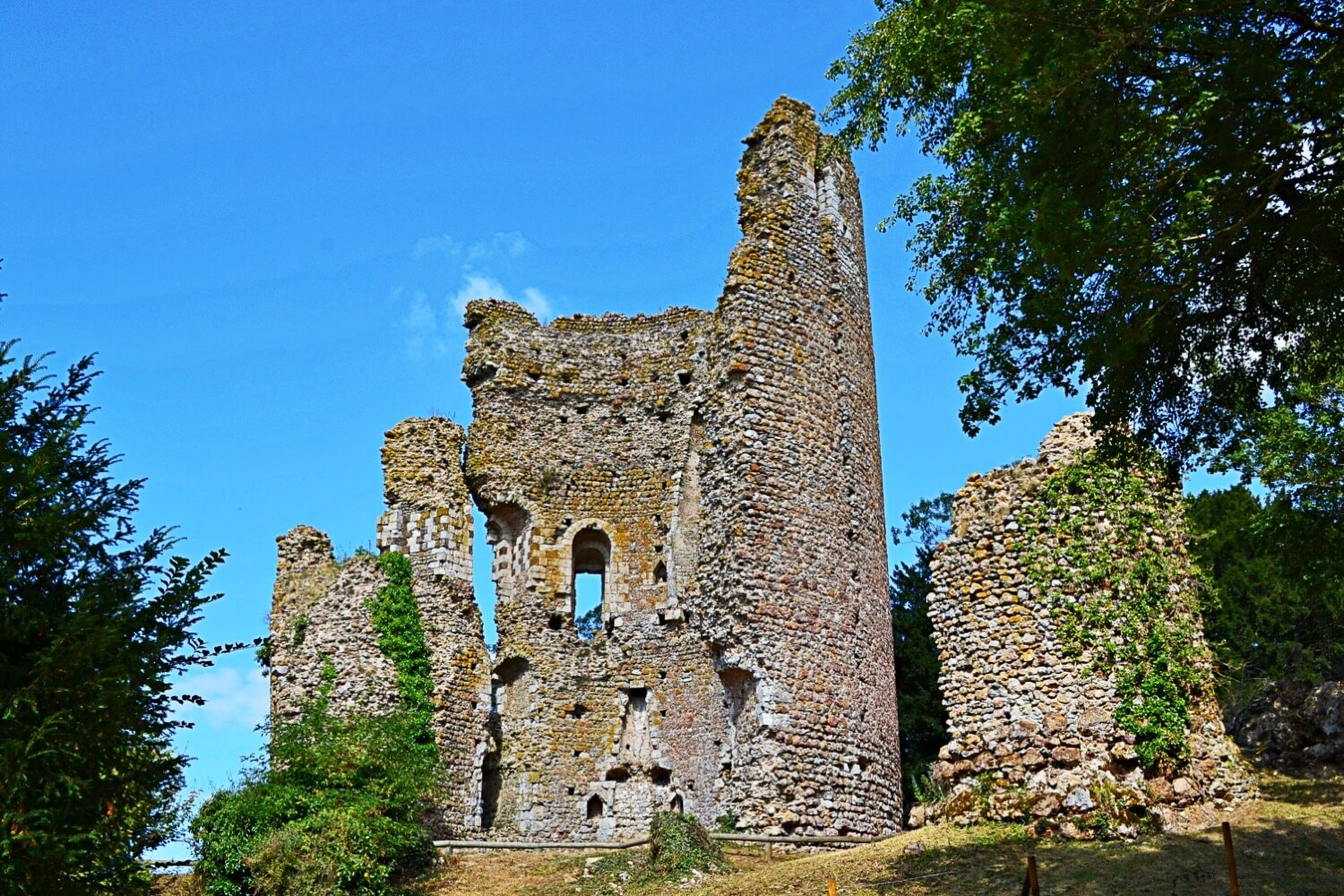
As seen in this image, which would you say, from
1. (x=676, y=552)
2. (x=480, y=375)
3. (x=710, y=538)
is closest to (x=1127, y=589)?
(x=710, y=538)

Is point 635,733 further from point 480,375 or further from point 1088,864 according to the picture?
point 1088,864

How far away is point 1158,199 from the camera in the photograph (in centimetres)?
1124

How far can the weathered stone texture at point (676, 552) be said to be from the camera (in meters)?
19.1

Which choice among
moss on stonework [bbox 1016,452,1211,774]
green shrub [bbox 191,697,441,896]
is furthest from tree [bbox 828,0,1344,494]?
green shrub [bbox 191,697,441,896]

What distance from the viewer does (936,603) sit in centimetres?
1541

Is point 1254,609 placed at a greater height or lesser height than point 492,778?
greater

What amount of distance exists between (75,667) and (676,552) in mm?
15669

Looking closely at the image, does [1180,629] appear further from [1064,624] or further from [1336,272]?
[1336,272]

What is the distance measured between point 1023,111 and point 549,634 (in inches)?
616

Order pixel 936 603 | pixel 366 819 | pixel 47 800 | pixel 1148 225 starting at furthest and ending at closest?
pixel 366 819
pixel 936 603
pixel 1148 225
pixel 47 800

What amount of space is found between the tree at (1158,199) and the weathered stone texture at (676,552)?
6.46 meters

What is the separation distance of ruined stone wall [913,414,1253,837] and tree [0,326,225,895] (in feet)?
26.0

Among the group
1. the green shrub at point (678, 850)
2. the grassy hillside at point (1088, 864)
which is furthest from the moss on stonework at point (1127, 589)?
the green shrub at point (678, 850)

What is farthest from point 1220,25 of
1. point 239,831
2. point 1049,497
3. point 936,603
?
point 239,831
